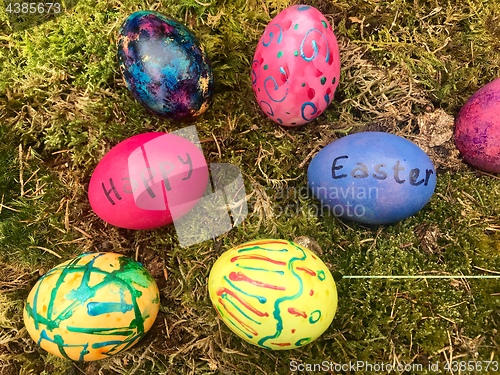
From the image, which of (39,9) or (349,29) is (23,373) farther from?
(349,29)

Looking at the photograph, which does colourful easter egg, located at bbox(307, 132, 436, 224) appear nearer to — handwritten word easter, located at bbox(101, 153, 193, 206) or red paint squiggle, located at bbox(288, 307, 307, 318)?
red paint squiggle, located at bbox(288, 307, 307, 318)

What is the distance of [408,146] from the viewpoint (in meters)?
1.64

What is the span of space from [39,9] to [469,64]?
2.29 metres

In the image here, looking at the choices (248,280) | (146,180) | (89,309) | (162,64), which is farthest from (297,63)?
(89,309)

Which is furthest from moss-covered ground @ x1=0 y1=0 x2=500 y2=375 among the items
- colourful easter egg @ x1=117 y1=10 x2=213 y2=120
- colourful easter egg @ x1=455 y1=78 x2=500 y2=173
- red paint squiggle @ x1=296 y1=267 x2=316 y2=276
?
red paint squiggle @ x1=296 y1=267 x2=316 y2=276

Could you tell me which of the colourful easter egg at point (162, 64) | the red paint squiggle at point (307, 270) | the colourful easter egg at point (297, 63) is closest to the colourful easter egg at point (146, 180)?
the colourful easter egg at point (162, 64)

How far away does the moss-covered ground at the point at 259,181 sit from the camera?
5.69ft

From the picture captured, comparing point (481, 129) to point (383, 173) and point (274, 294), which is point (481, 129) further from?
point (274, 294)

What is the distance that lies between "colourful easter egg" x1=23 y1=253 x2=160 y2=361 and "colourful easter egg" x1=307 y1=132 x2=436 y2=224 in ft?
3.03

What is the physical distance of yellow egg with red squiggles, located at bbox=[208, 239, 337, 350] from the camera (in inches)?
56.1

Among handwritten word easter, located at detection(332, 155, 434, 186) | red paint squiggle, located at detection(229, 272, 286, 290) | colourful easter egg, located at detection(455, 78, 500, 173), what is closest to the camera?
red paint squiggle, located at detection(229, 272, 286, 290)

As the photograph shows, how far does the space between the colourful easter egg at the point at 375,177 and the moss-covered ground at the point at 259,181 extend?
0.70ft

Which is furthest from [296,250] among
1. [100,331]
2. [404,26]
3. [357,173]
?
[404,26]

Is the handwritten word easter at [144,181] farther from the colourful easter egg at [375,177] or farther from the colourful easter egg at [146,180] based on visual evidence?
the colourful easter egg at [375,177]
